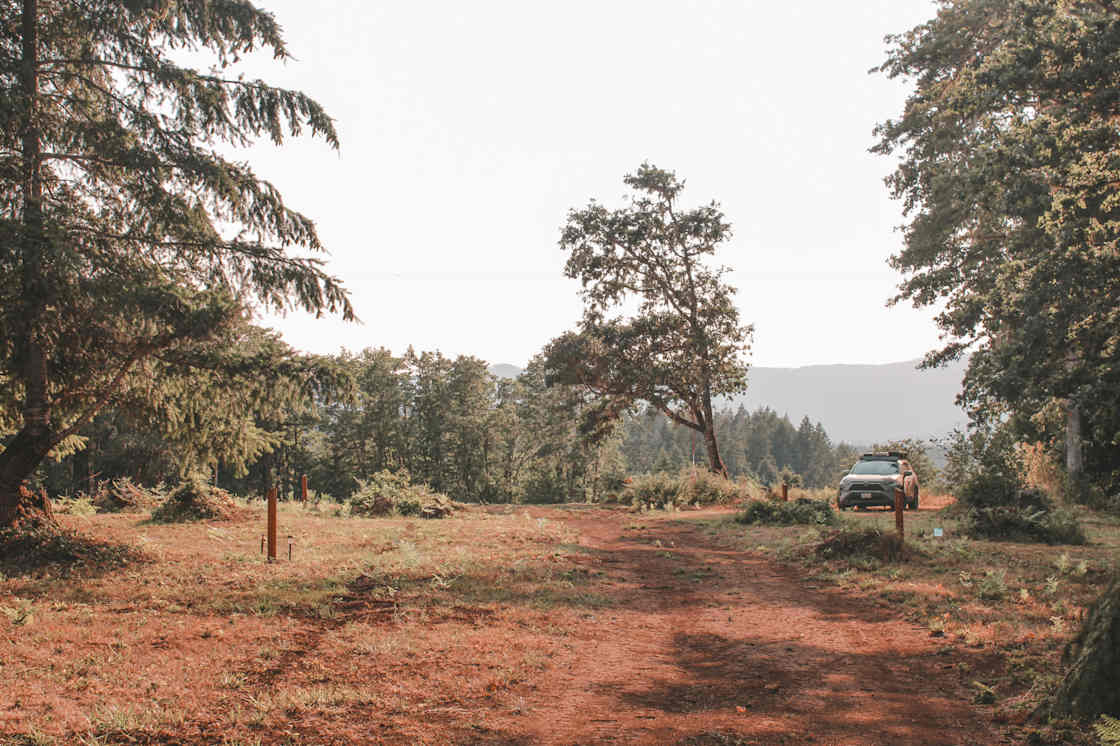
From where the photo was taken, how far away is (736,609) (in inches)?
338

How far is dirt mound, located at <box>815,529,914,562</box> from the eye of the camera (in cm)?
1094

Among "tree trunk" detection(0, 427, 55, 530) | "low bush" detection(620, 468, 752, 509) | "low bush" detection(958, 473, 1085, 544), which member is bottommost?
"low bush" detection(620, 468, 752, 509)

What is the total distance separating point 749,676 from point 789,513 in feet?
42.2

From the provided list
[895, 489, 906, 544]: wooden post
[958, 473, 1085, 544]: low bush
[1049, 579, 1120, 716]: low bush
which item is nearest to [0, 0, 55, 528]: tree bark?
[1049, 579, 1120, 716]: low bush

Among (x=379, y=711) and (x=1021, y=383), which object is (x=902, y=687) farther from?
(x=1021, y=383)

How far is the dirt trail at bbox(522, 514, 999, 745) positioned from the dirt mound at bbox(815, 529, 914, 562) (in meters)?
1.88

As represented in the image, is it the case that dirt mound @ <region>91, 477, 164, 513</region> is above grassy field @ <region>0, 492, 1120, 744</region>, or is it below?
above

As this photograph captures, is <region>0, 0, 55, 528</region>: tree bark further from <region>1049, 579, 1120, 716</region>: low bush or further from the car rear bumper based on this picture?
the car rear bumper

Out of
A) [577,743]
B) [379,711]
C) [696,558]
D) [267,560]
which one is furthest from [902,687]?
[267,560]

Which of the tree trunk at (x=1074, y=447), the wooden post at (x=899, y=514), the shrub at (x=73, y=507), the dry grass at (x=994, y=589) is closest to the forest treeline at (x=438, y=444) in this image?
the tree trunk at (x=1074, y=447)

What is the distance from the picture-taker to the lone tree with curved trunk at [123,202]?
29.8ft

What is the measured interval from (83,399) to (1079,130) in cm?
1866

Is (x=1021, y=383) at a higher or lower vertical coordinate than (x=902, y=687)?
higher

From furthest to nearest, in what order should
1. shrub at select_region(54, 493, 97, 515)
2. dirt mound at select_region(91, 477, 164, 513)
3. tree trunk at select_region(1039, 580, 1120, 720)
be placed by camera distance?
dirt mound at select_region(91, 477, 164, 513) < shrub at select_region(54, 493, 97, 515) < tree trunk at select_region(1039, 580, 1120, 720)
